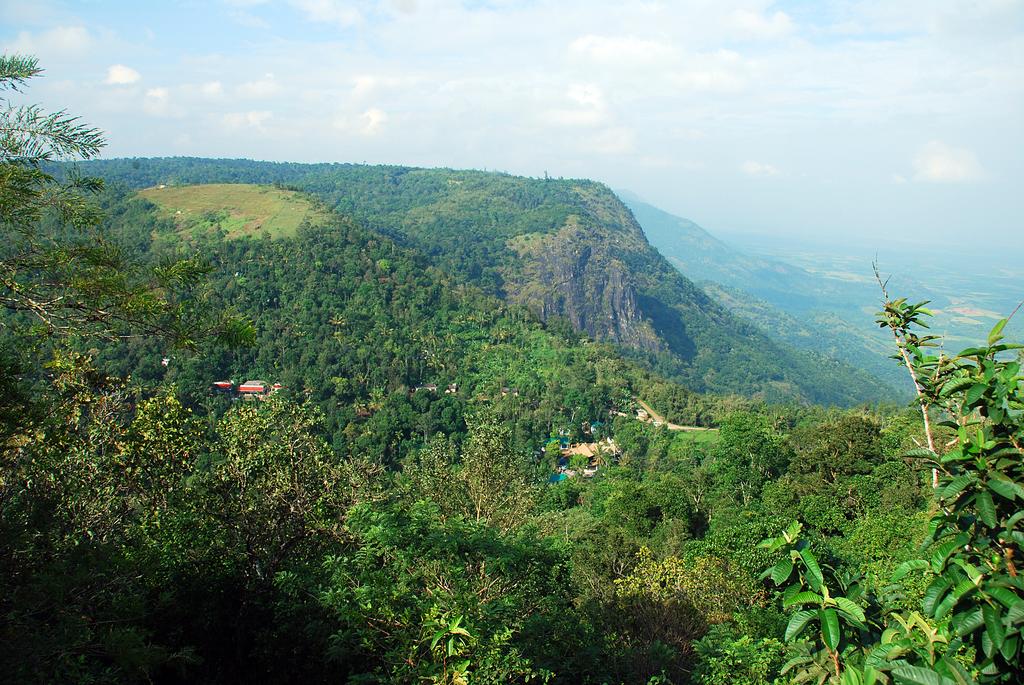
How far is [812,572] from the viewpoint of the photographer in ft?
11.3

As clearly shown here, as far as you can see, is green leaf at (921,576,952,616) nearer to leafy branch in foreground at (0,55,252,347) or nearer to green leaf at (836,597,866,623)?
green leaf at (836,597,866,623)

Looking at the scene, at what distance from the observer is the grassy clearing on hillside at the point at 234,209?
289 feet

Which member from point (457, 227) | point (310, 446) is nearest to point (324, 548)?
point (310, 446)

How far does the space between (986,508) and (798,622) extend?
45.0 inches

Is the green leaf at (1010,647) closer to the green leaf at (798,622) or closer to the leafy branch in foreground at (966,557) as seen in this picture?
the leafy branch in foreground at (966,557)

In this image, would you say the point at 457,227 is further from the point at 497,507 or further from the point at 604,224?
the point at 497,507

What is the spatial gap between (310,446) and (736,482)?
26.1 meters

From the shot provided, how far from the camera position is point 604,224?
195 metres

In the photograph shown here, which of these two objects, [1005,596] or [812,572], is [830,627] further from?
[1005,596]

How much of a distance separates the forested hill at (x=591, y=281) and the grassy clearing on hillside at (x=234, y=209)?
14255 millimetres

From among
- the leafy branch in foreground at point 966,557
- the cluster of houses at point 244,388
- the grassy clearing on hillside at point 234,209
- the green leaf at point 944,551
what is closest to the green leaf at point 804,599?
the leafy branch in foreground at point 966,557

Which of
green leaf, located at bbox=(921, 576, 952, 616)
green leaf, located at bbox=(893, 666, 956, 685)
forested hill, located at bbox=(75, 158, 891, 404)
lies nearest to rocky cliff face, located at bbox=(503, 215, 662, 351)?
forested hill, located at bbox=(75, 158, 891, 404)

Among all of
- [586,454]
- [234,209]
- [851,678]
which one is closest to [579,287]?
[234,209]

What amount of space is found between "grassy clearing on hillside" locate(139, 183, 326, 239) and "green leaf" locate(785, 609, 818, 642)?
297ft
